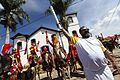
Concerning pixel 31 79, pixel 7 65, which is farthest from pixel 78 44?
pixel 31 79

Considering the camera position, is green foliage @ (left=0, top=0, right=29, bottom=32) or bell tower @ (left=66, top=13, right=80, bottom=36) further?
bell tower @ (left=66, top=13, right=80, bottom=36)

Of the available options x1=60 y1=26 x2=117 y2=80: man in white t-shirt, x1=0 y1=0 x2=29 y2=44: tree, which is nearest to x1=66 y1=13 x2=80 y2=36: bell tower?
x1=0 y1=0 x2=29 y2=44: tree

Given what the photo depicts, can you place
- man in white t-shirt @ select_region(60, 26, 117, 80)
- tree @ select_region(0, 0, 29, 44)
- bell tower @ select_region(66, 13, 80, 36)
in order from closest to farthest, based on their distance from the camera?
man in white t-shirt @ select_region(60, 26, 117, 80) → tree @ select_region(0, 0, 29, 44) → bell tower @ select_region(66, 13, 80, 36)

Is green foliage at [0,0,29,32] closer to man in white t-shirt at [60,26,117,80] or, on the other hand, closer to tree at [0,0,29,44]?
tree at [0,0,29,44]

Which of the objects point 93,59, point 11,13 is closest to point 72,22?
point 11,13

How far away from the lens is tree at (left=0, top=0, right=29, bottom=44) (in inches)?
1131

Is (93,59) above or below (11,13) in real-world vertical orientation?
below

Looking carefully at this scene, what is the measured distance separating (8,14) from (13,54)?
17.2 metres

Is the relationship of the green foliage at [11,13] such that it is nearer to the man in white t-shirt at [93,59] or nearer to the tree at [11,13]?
the tree at [11,13]

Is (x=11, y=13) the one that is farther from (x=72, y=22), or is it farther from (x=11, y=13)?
(x=72, y=22)

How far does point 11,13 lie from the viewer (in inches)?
1174

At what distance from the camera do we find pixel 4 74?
24.1 feet

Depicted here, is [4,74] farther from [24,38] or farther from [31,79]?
[24,38]

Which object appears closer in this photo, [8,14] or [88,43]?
[88,43]
